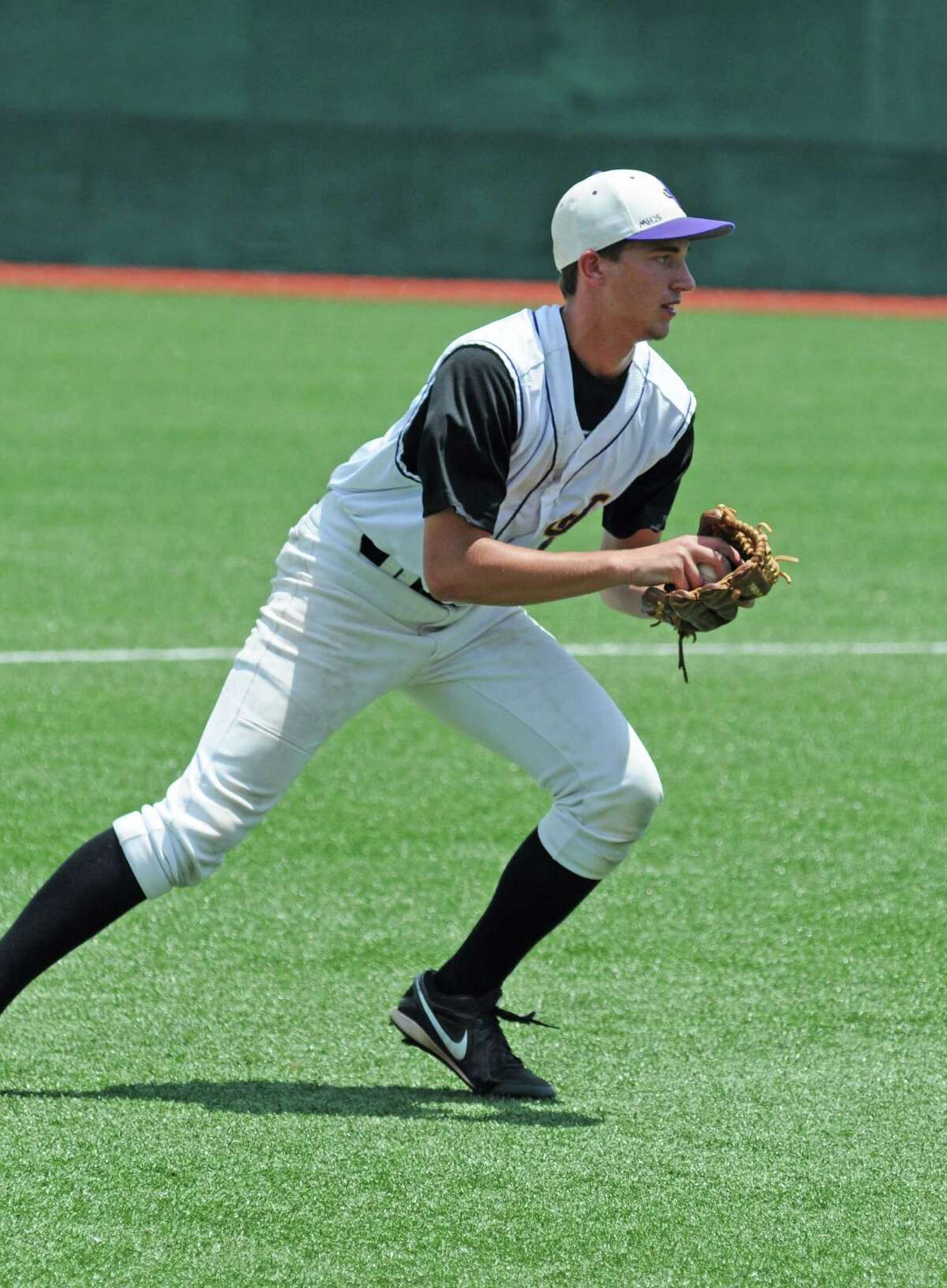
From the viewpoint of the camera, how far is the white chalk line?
805cm

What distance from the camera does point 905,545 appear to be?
10891 millimetres

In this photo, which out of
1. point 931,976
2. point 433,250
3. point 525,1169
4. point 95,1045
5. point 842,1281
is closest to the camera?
point 842,1281

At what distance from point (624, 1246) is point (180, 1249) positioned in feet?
2.59

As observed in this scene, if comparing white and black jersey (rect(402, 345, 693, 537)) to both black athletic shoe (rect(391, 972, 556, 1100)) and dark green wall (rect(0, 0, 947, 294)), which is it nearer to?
black athletic shoe (rect(391, 972, 556, 1100))

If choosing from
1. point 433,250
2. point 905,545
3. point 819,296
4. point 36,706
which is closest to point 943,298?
point 819,296

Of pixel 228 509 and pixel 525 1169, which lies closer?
pixel 525 1169

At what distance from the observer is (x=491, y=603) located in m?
3.91

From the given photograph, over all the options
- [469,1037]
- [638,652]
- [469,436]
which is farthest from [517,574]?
[638,652]

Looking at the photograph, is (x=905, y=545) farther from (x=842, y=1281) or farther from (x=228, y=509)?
(x=842, y=1281)

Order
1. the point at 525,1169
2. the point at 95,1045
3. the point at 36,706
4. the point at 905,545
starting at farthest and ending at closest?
the point at 905,545
the point at 36,706
the point at 95,1045
the point at 525,1169

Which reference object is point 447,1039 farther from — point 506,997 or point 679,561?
point 679,561

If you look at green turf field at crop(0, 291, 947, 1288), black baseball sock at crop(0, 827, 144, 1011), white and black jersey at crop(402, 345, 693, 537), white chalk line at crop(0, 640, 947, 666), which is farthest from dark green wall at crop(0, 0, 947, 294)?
black baseball sock at crop(0, 827, 144, 1011)

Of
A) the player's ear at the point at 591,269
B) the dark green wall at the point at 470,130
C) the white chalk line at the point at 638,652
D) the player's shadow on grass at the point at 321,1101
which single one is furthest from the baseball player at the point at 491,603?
the dark green wall at the point at 470,130

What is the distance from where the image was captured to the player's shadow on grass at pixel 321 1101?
3.96 m
